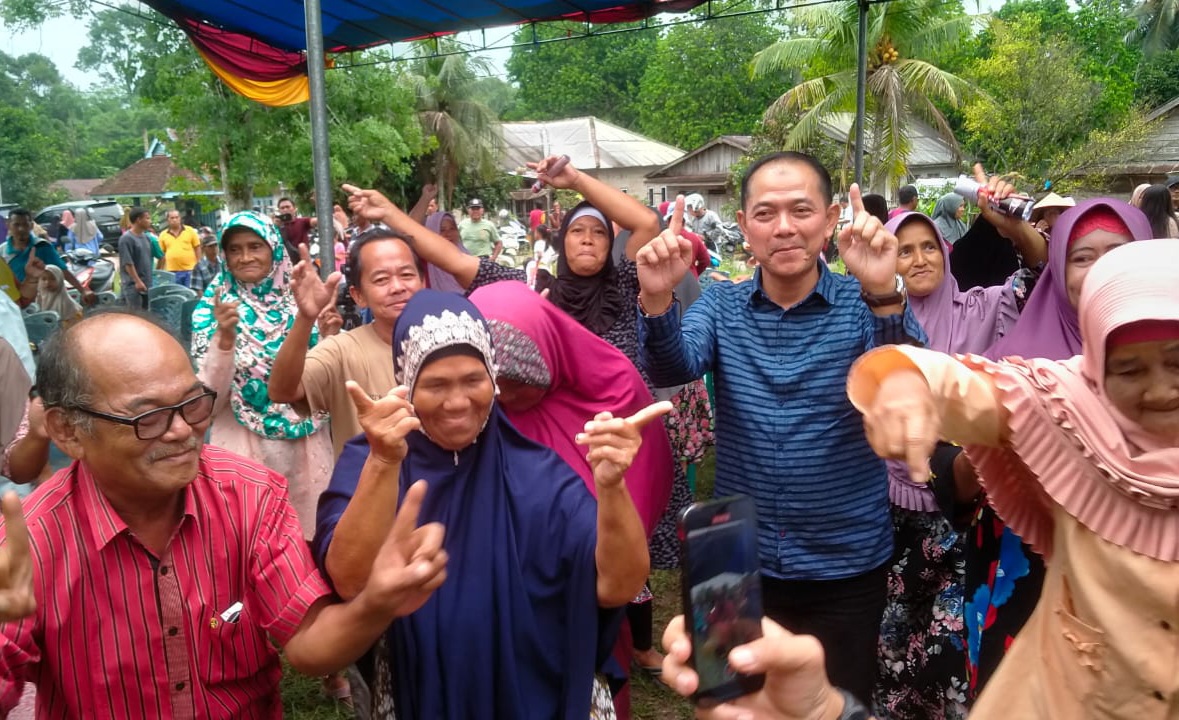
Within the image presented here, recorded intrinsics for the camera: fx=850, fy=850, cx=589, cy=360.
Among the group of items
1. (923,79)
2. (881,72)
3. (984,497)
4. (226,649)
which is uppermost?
(881,72)

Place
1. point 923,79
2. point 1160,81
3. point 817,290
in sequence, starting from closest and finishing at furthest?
point 817,290, point 923,79, point 1160,81

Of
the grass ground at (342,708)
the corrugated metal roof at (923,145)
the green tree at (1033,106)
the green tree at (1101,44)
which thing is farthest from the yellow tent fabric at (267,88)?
the corrugated metal roof at (923,145)

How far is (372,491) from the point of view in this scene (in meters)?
1.69

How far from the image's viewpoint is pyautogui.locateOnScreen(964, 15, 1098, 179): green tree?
21016 mm

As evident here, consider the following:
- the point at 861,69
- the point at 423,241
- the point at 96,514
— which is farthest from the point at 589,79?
the point at 96,514

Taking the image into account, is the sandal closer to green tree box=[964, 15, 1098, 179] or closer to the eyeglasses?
the eyeglasses

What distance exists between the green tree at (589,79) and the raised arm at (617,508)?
58.1 meters

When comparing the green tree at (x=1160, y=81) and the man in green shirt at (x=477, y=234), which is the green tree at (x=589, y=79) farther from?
the man in green shirt at (x=477, y=234)

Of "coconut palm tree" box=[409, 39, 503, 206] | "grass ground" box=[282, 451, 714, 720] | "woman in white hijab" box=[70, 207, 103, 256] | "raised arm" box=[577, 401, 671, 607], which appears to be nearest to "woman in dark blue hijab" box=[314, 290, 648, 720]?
"raised arm" box=[577, 401, 671, 607]

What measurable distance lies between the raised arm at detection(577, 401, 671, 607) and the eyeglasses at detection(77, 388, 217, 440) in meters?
0.76

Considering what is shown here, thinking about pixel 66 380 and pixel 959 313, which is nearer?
pixel 66 380

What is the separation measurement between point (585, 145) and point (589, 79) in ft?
77.7

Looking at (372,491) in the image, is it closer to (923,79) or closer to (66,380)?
(66,380)

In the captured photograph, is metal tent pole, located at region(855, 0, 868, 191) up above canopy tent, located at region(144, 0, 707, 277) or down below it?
below
